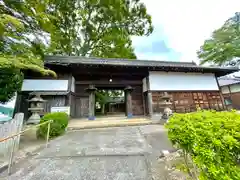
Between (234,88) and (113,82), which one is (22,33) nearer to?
(113,82)

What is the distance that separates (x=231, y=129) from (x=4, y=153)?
4361 millimetres

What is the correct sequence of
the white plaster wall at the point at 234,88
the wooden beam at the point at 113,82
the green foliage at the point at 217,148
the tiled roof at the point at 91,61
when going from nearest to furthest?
the green foliage at the point at 217,148, the tiled roof at the point at 91,61, the wooden beam at the point at 113,82, the white plaster wall at the point at 234,88

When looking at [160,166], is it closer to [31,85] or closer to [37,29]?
[37,29]

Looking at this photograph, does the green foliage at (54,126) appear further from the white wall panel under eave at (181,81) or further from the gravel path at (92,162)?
the white wall panel under eave at (181,81)

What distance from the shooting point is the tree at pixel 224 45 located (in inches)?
376

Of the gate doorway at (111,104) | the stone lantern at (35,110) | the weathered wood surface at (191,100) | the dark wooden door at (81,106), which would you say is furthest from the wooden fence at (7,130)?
the gate doorway at (111,104)

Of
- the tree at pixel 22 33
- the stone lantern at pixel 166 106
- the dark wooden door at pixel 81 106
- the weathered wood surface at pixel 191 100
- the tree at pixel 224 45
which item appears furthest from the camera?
the tree at pixel 224 45

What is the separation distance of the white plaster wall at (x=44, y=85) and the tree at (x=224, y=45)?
39.4 ft

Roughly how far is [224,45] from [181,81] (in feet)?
17.0

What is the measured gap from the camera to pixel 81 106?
8836mm

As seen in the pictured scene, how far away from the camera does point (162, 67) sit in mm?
8180

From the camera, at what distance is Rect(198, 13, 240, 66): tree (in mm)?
9539

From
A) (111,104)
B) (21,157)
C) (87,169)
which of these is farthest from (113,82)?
(111,104)

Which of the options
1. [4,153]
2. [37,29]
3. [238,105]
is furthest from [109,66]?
[238,105]
